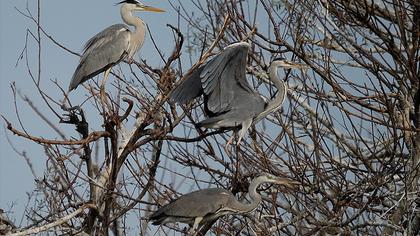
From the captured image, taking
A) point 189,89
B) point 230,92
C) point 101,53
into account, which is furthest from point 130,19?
point 189,89

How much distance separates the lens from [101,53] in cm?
655

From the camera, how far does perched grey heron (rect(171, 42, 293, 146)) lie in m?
5.21

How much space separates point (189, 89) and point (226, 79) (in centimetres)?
35

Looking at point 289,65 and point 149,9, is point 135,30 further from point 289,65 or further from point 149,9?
point 289,65

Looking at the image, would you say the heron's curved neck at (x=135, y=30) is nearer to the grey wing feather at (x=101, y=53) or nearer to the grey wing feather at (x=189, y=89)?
the grey wing feather at (x=101, y=53)

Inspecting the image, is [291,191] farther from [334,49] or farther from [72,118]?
[334,49]

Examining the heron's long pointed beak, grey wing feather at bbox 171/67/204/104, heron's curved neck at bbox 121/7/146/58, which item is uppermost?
heron's curved neck at bbox 121/7/146/58

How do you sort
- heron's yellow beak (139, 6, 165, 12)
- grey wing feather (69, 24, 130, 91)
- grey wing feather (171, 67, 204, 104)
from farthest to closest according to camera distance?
1. heron's yellow beak (139, 6, 165, 12)
2. grey wing feather (69, 24, 130, 91)
3. grey wing feather (171, 67, 204, 104)

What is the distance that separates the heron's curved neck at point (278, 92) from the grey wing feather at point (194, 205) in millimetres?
1222

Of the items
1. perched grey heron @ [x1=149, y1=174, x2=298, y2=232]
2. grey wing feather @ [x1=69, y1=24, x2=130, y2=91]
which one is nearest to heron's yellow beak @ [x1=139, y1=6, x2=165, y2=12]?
grey wing feather @ [x1=69, y1=24, x2=130, y2=91]

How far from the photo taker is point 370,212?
475 centimetres

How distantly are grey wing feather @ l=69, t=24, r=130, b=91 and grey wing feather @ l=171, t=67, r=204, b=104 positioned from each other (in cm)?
144

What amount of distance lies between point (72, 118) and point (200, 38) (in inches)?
130

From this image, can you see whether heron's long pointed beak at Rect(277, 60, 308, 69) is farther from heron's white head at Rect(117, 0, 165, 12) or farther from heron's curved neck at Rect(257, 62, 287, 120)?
heron's white head at Rect(117, 0, 165, 12)
